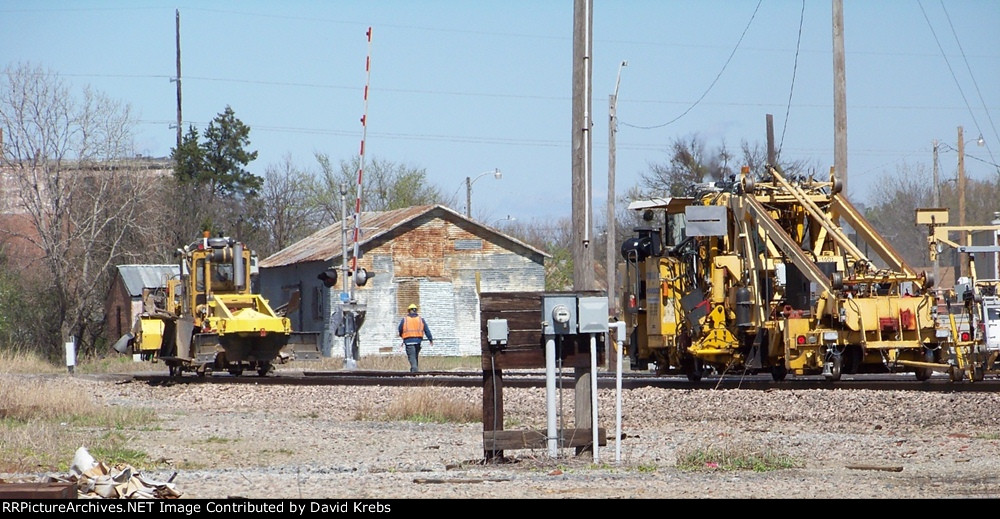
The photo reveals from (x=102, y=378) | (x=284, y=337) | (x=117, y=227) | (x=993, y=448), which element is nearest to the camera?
(x=993, y=448)

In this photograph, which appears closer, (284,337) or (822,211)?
(822,211)

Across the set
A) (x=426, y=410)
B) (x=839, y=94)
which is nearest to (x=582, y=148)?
(x=426, y=410)

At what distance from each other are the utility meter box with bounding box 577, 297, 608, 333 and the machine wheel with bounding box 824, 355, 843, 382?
686 centimetres

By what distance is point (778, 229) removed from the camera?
1791 centimetres

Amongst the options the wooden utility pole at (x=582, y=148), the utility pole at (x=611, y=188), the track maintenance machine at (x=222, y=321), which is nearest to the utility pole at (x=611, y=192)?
the utility pole at (x=611, y=188)

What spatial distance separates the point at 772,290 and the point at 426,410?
524 cm

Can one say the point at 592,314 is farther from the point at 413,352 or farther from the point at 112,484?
the point at 413,352

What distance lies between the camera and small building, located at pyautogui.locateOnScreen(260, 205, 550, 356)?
149 feet

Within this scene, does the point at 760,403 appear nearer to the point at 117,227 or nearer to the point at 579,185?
the point at 579,185

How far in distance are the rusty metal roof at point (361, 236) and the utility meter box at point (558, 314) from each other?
32.5 m

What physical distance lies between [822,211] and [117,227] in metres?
34.5

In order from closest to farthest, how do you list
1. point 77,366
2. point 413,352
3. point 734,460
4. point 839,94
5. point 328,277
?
point 734,460, point 839,94, point 413,352, point 77,366, point 328,277

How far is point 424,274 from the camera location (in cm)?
4647
